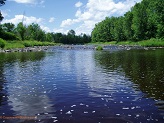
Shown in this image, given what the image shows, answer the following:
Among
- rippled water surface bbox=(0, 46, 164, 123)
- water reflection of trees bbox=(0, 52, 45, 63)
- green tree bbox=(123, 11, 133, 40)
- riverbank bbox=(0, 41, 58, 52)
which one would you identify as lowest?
rippled water surface bbox=(0, 46, 164, 123)

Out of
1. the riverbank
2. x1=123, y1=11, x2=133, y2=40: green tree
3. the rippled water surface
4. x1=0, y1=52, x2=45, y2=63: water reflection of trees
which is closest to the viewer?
the rippled water surface

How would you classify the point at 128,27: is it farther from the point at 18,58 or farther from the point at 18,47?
the point at 18,58

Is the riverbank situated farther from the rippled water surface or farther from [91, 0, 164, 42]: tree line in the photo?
the rippled water surface

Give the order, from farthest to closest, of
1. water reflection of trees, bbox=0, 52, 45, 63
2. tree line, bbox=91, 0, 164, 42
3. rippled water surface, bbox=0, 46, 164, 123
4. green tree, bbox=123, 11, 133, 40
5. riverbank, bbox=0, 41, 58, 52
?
green tree, bbox=123, 11, 133, 40 < tree line, bbox=91, 0, 164, 42 < riverbank, bbox=0, 41, 58, 52 < water reflection of trees, bbox=0, 52, 45, 63 < rippled water surface, bbox=0, 46, 164, 123

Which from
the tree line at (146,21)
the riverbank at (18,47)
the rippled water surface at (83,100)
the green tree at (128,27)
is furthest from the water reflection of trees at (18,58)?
the green tree at (128,27)

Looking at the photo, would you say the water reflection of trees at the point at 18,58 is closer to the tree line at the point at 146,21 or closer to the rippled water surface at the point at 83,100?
the rippled water surface at the point at 83,100

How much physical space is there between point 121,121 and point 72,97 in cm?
542

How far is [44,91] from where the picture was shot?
1852 centimetres

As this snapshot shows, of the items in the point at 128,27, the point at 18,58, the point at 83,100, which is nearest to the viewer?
the point at 83,100

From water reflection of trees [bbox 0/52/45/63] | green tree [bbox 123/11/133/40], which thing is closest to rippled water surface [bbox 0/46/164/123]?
water reflection of trees [bbox 0/52/45/63]

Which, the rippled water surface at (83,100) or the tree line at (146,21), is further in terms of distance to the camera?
the tree line at (146,21)

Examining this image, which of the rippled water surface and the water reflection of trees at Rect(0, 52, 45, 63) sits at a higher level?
the water reflection of trees at Rect(0, 52, 45, 63)

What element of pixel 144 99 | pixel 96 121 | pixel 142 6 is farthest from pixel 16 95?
pixel 142 6

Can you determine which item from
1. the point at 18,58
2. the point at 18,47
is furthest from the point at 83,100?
the point at 18,47
